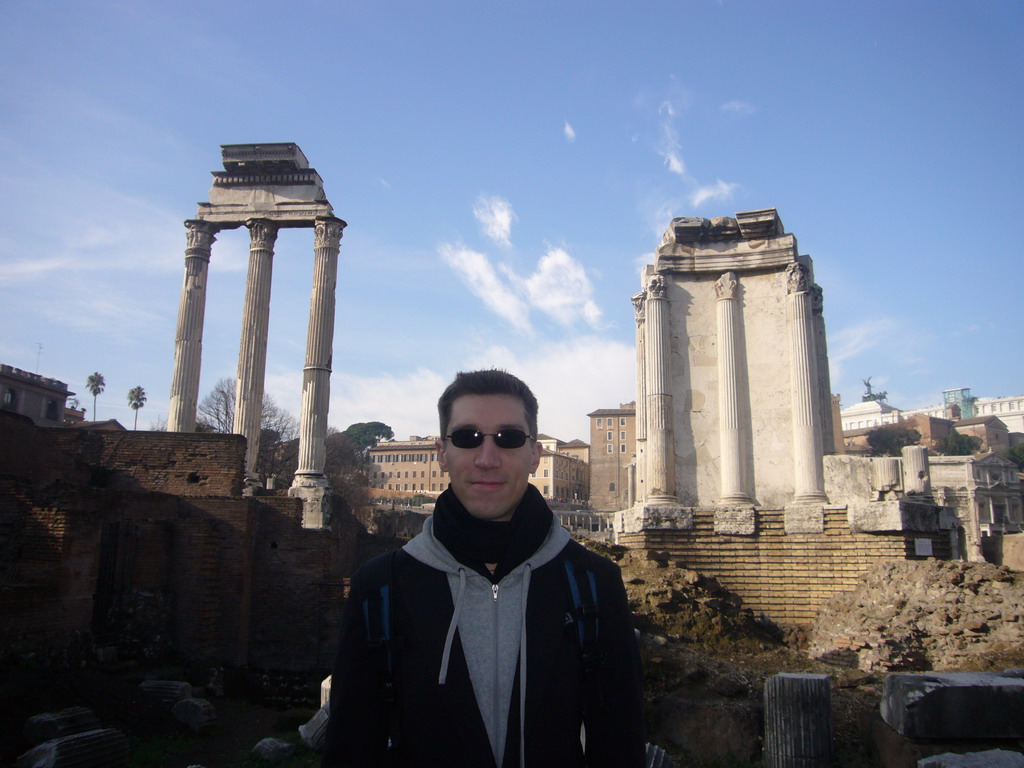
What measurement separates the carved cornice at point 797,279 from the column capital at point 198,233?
1719 centimetres

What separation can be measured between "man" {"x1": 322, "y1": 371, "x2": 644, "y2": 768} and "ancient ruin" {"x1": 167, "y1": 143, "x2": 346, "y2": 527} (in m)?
18.6

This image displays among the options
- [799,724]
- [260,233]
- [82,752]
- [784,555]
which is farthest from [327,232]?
[799,724]

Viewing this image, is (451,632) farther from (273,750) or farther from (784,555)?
(784,555)

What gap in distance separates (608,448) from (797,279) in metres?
73.8

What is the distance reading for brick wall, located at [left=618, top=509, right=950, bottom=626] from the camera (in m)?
11.6

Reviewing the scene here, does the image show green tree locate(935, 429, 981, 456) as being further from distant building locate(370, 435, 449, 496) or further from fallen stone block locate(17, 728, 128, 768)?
fallen stone block locate(17, 728, 128, 768)

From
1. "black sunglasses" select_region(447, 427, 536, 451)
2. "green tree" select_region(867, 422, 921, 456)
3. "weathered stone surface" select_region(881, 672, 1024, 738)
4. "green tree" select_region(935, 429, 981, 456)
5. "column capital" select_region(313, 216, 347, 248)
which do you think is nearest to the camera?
"black sunglasses" select_region(447, 427, 536, 451)

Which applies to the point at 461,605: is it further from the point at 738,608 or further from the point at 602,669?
the point at 738,608

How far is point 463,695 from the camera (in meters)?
2.16

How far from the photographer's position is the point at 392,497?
66000mm

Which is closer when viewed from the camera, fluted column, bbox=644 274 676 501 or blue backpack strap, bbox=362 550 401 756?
blue backpack strap, bbox=362 550 401 756

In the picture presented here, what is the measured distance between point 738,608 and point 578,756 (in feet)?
31.9

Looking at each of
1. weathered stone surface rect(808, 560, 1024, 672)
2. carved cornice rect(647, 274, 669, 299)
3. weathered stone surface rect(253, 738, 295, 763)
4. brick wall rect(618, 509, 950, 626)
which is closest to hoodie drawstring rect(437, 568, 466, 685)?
weathered stone surface rect(253, 738, 295, 763)

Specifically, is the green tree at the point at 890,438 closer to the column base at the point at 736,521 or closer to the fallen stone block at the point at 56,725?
the column base at the point at 736,521
